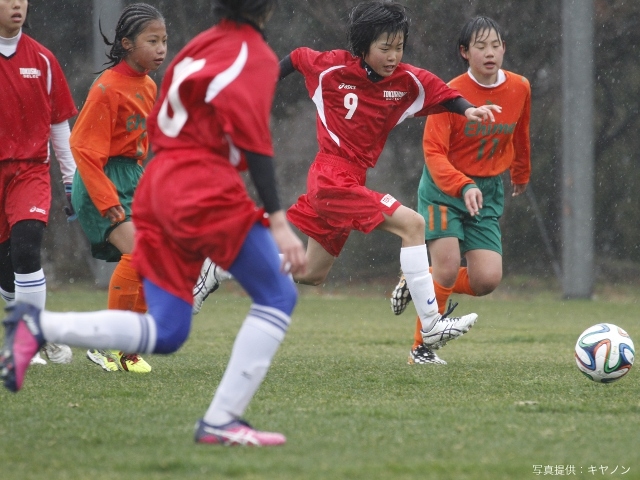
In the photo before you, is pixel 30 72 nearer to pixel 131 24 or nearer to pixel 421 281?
pixel 131 24

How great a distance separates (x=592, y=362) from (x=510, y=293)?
727cm

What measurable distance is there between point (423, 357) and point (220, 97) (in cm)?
319

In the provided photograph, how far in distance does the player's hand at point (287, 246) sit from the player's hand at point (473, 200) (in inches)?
94.1

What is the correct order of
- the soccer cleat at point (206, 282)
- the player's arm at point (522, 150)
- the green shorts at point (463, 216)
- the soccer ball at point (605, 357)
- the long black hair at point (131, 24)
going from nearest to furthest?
the soccer ball at point (605, 357) → the long black hair at point (131, 24) → the green shorts at point (463, 216) → the soccer cleat at point (206, 282) → the player's arm at point (522, 150)

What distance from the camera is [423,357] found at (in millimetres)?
6070

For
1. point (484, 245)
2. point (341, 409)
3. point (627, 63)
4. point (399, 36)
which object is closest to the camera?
point (341, 409)

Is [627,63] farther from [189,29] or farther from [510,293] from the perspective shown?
[189,29]

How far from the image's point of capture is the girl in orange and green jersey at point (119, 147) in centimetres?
542

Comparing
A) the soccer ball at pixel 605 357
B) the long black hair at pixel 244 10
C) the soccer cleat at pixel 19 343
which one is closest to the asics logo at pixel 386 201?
the soccer ball at pixel 605 357

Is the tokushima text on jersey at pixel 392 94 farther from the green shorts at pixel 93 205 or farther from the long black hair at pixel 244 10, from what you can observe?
the long black hair at pixel 244 10

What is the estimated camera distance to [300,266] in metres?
3.25

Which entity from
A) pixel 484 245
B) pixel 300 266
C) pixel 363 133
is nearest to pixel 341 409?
pixel 300 266

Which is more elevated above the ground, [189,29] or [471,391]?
[189,29]

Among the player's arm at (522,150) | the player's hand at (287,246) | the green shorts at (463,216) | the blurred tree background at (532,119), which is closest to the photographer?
the player's hand at (287,246)
